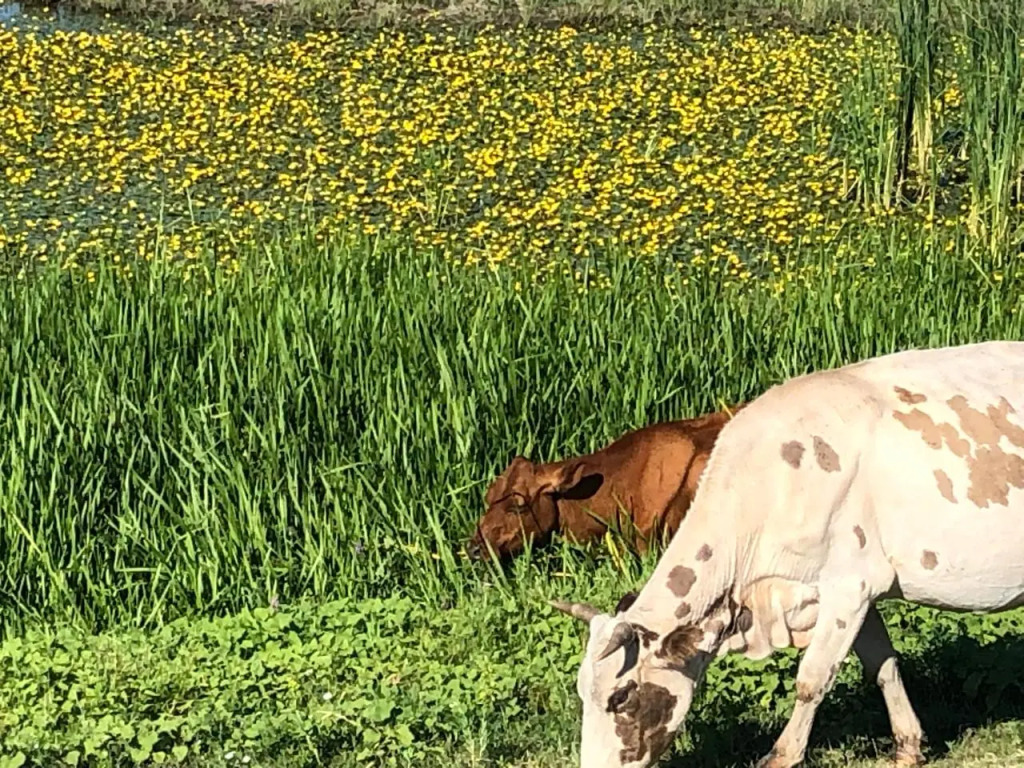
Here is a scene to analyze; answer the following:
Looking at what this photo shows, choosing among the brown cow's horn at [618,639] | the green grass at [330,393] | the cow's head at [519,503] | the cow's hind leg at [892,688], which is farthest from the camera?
the cow's head at [519,503]

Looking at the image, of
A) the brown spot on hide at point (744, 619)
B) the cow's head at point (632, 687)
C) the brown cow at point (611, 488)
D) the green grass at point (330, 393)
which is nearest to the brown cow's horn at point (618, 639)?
the cow's head at point (632, 687)

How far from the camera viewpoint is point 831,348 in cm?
757

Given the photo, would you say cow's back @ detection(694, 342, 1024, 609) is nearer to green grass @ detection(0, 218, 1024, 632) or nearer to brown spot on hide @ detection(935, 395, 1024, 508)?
brown spot on hide @ detection(935, 395, 1024, 508)

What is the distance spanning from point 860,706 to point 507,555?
181cm

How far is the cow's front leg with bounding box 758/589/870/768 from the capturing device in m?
4.68

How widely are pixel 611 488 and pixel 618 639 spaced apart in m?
2.45

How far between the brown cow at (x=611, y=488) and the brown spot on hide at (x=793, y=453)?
199 centimetres

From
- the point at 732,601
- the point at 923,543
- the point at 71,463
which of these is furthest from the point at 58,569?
the point at 923,543

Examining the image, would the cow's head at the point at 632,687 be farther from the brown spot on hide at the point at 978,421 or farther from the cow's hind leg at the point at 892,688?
the brown spot on hide at the point at 978,421

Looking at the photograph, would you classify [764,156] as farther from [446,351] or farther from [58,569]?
[58,569]

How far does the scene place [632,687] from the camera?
450cm

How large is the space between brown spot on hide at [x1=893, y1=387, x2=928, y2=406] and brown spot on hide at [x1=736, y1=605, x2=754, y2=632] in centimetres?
69

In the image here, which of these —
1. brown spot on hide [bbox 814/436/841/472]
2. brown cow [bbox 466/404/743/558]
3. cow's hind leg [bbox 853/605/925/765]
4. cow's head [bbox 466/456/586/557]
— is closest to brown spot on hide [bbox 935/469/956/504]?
brown spot on hide [bbox 814/436/841/472]

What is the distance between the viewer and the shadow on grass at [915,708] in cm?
514
